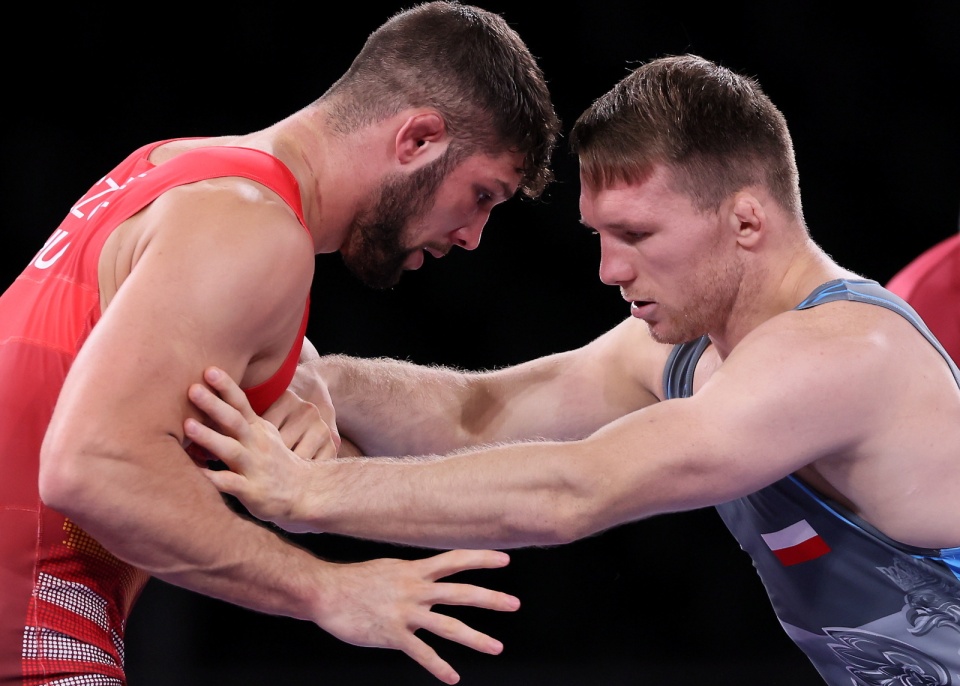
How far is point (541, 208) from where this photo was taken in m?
3.97

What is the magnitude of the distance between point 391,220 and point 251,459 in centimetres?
58

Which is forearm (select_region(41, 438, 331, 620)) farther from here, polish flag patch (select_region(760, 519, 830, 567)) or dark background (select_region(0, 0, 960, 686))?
dark background (select_region(0, 0, 960, 686))

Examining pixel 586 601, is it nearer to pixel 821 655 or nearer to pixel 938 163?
pixel 821 655

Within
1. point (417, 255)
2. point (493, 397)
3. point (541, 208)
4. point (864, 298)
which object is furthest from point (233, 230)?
point (541, 208)

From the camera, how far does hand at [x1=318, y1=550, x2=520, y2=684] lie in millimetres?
1539

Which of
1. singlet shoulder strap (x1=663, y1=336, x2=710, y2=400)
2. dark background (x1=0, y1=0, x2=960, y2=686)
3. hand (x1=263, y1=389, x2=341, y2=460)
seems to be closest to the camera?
hand (x1=263, y1=389, x2=341, y2=460)

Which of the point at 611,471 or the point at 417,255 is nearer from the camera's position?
the point at 611,471

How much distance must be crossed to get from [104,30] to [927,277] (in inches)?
114

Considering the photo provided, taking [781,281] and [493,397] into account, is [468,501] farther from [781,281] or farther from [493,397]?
[493,397]

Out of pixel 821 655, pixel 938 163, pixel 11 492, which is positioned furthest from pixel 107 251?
pixel 938 163

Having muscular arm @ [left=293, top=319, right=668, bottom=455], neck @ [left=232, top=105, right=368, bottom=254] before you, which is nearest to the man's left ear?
muscular arm @ [left=293, top=319, right=668, bottom=455]

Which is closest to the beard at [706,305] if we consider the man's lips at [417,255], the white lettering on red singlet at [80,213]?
the man's lips at [417,255]

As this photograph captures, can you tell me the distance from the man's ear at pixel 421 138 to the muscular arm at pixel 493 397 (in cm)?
61

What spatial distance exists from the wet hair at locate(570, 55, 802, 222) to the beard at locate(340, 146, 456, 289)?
0.31 meters
